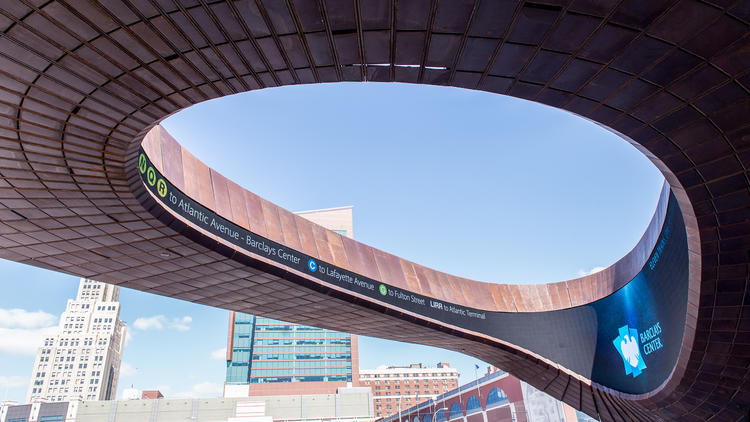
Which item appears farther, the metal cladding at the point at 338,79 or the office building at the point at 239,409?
the office building at the point at 239,409

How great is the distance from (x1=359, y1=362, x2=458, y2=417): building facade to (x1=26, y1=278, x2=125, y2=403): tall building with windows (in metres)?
95.6

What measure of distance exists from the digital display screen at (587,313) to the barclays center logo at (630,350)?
4cm

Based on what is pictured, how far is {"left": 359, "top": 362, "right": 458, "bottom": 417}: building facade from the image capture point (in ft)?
501

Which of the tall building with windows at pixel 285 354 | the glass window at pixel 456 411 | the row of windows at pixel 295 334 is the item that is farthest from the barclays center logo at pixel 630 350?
the row of windows at pixel 295 334

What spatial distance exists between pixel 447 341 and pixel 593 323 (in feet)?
23.0

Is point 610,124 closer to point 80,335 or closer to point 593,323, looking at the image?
point 593,323

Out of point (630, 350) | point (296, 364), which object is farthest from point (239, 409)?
point (630, 350)

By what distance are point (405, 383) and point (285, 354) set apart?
180 ft

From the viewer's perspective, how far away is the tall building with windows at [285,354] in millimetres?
118750

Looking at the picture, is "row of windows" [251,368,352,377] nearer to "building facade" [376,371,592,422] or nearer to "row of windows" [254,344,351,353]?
"row of windows" [254,344,351,353]

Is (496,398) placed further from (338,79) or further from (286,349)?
(286,349)

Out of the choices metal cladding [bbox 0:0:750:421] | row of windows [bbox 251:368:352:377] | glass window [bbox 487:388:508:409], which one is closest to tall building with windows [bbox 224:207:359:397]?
row of windows [bbox 251:368:352:377]

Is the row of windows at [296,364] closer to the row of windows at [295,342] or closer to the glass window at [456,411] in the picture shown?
the row of windows at [295,342]

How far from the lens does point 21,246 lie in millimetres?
13500
